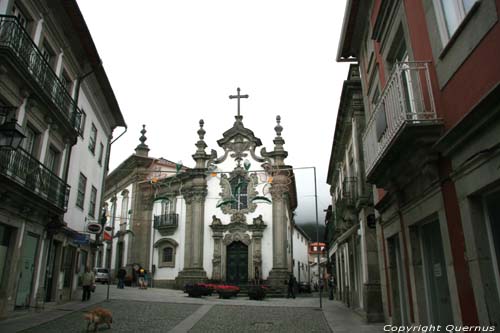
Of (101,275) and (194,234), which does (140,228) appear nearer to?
(101,275)

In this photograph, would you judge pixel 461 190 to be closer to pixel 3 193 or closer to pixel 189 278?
pixel 3 193

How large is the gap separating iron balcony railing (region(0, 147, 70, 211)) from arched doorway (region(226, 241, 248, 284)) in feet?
56.2

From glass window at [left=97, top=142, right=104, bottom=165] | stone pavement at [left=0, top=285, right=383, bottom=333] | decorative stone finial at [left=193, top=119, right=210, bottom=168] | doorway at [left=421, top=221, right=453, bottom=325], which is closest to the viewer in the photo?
doorway at [left=421, top=221, right=453, bottom=325]

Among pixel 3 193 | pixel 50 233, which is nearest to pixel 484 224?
pixel 3 193

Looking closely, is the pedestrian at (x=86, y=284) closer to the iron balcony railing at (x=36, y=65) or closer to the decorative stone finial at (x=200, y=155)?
the iron balcony railing at (x=36, y=65)

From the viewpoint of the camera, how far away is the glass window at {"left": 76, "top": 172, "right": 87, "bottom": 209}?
17109 mm

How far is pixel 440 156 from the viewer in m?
5.58

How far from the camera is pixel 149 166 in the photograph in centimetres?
3553

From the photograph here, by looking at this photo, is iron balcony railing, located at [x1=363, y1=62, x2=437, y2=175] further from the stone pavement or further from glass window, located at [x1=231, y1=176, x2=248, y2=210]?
glass window, located at [x1=231, y1=176, x2=248, y2=210]

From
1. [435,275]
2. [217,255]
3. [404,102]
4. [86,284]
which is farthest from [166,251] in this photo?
[404,102]

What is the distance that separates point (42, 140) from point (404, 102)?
1111cm

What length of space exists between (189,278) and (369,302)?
18.9 m

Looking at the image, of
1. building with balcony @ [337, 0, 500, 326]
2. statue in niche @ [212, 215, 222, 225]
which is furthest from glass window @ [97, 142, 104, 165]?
building with balcony @ [337, 0, 500, 326]

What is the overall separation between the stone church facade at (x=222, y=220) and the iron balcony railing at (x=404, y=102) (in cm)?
2134
